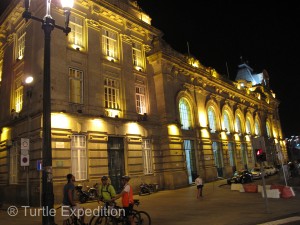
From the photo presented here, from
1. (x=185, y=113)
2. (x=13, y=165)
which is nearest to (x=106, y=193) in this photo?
(x=13, y=165)

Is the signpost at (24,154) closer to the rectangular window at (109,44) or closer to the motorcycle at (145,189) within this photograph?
the motorcycle at (145,189)

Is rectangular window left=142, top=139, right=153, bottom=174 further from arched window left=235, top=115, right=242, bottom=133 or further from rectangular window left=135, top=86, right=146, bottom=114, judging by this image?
arched window left=235, top=115, right=242, bottom=133

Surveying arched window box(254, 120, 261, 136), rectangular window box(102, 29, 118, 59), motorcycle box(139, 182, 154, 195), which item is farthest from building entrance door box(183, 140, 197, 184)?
arched window box(254, 120, 261, 136)

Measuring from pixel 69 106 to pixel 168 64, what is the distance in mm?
13071

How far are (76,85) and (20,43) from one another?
669cm

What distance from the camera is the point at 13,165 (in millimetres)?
21531

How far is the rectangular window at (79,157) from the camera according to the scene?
19312mm

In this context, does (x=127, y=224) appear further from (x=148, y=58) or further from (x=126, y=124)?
(x=148, y=58)

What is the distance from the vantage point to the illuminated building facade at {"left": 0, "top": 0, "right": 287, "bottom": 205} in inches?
757

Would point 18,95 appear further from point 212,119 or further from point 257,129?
point 257,129

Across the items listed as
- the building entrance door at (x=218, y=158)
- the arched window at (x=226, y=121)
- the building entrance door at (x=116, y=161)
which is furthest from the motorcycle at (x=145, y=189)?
the arched window at (x=226, y=121)

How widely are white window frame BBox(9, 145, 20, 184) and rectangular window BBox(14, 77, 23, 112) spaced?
9.81ft

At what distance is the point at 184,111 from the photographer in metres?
32.0

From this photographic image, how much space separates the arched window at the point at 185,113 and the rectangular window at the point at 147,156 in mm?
6427
